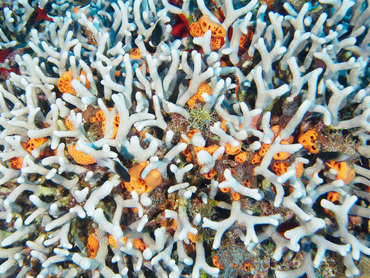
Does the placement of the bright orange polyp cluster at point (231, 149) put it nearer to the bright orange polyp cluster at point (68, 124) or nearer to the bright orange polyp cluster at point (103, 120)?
the bright orange polyp cluster at point (103, 120)

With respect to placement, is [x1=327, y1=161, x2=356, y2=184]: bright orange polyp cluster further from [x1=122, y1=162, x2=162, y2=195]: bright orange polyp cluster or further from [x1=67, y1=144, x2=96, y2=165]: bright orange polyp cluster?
[x1=67, y1=144, x2=96, y2=165]: bright orange polyp cluster

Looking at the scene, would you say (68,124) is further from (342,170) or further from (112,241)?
(342,170)

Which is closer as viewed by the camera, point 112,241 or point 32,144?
point 112,241

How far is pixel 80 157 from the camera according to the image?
2.53 metres

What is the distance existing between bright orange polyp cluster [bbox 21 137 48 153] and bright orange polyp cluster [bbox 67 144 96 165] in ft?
1.61

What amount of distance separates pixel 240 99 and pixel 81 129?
1.89m

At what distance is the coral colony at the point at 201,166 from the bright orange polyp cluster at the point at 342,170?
0.05ft

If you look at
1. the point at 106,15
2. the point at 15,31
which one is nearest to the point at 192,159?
the point at 106,15

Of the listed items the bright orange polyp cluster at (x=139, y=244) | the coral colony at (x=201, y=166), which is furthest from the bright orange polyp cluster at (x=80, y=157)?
the bright orange polyp cluster at (x=139, y=244)

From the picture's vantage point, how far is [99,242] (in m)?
2.73

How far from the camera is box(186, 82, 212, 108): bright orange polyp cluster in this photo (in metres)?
2.71

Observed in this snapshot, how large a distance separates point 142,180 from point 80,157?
0.70 meters

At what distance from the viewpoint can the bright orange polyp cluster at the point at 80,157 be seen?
2.50 meters

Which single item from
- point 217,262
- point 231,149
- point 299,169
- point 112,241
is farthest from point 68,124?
point 299,169
